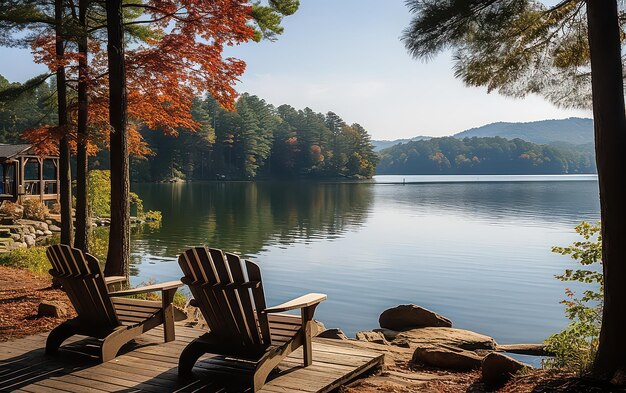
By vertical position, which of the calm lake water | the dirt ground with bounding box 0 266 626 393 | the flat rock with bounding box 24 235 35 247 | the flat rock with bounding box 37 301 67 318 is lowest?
the calm lake water

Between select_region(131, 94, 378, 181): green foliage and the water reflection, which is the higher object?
select_region(131, 94, 378, 181): green foliage

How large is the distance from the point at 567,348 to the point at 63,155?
9265 mm

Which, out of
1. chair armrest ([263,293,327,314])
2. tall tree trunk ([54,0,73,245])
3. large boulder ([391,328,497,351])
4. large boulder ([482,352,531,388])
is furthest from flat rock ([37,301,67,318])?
large boulder ([482,352,531,388])

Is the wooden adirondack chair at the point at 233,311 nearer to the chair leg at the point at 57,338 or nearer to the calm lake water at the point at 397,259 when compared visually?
the chair leg at the point at 57,338

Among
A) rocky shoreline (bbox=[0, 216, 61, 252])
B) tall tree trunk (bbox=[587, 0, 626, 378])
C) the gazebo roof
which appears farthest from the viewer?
the gazebo roof

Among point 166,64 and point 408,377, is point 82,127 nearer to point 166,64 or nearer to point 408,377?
point 166,64

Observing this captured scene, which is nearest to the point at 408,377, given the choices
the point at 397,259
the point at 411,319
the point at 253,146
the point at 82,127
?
the point at 411,319

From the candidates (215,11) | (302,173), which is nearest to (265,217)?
(215,11)

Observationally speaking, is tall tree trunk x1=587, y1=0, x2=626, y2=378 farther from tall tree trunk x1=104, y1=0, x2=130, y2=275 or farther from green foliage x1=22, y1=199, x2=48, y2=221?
green foliage x1=22, y1=199, x2=48, y2=221

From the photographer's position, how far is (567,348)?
4773 mm

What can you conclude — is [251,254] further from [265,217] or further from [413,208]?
[413,208]

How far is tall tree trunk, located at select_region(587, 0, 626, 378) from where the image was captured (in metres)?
3.91

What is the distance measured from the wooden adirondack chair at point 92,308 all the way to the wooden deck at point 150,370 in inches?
6.0

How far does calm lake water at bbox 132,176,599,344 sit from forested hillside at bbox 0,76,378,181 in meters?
42.5
